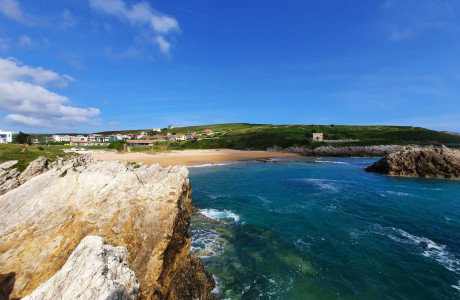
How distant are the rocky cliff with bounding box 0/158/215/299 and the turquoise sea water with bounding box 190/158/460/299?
9.62ft

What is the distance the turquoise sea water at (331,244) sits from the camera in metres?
10.4

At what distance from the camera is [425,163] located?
38.8m

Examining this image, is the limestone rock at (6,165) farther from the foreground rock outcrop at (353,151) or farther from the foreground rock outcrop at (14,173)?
the foreground rock outcrop at (353,151)

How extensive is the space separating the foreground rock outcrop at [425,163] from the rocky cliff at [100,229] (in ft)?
153

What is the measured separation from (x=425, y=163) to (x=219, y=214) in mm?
43204

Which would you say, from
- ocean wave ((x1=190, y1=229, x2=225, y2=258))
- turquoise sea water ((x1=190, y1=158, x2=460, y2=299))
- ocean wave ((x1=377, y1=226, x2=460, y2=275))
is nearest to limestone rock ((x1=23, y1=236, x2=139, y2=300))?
turquoise sea water ((x1=190, y1=158, x2=460, y2=299))

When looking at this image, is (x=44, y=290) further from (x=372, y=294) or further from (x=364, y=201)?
(x=364, y=201)

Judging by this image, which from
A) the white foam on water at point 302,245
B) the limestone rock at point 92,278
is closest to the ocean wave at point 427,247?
the white foam on water at point 302,245

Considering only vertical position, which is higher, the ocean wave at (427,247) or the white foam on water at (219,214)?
the ocean wave at (427,247)

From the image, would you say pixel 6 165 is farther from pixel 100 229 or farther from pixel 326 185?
pixel 326 185

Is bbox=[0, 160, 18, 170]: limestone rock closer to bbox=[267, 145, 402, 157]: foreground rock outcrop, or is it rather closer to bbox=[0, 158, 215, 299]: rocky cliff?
bbox=[0, 158, 215, 299]: rocky cliff

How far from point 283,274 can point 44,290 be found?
1061 cm

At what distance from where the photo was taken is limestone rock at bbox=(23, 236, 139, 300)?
4.73 metres

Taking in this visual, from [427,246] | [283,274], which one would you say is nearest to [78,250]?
[283,274]
